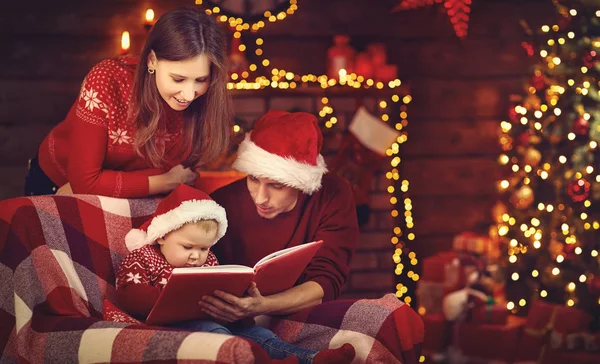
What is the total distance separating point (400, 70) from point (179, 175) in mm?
2207

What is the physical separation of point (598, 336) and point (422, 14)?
1.81 meters

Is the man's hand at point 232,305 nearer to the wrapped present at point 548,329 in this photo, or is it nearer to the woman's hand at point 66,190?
the woman's hand at point 66,190

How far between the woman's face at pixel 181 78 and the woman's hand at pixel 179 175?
0.22 m

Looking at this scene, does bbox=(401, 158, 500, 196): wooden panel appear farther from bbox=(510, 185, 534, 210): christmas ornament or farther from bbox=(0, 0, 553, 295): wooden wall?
bbox=(510, 185, 534, 210): christmas ornament

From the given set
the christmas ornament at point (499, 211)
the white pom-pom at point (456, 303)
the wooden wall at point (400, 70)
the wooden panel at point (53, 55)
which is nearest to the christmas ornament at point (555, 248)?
the christmas ornament at point (499, 211)

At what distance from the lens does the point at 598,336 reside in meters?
3.93

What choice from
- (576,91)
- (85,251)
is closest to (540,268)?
(576,91)

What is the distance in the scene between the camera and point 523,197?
407 centimetres

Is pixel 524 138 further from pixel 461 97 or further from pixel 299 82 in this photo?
pixel 299 82

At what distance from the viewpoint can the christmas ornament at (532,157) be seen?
13.2ft

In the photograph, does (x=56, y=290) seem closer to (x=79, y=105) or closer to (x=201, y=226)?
(x=201, y=226)

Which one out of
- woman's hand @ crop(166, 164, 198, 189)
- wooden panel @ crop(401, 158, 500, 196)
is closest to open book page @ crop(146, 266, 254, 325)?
woman's hand @ crop(166, 164, 198, 189)

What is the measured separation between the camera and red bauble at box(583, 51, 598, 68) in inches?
156

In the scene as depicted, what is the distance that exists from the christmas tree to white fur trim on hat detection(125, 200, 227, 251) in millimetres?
2121
